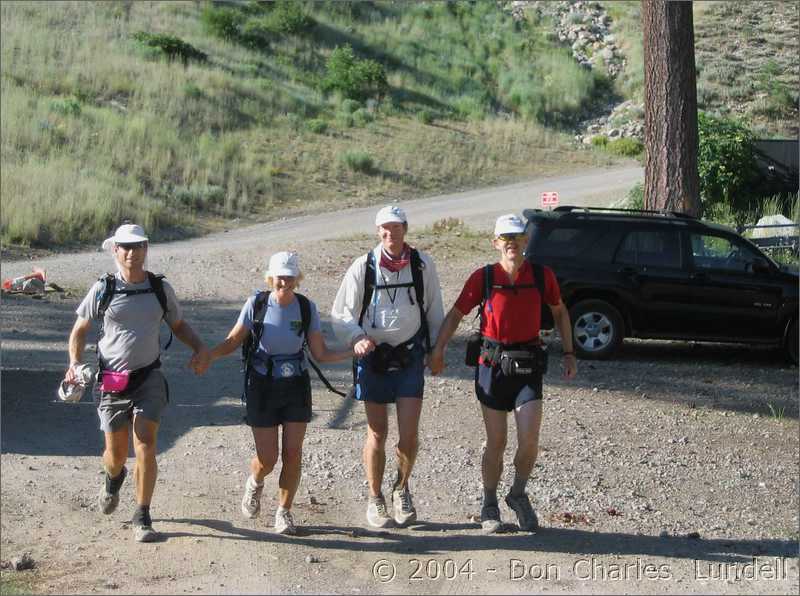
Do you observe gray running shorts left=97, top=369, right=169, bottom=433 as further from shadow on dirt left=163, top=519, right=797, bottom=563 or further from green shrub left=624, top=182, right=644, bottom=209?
green shrub left=624, top=182, right=644, bottom=209

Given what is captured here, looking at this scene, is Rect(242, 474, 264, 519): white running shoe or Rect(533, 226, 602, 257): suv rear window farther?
Rect(533, 226, 602, 257): suv rear window

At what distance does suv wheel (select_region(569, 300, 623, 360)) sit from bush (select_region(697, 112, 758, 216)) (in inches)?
385

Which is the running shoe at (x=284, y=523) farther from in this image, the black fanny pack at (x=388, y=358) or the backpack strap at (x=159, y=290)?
the backpack strap at (x=159, y=290)

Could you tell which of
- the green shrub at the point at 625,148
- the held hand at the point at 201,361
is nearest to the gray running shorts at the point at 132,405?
the held hand at the point at 201,361

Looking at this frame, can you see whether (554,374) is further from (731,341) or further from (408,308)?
(408,308)

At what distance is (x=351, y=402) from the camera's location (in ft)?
34.9

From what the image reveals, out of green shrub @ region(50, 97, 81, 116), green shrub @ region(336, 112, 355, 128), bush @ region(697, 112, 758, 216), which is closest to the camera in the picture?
bush @ region(697, 112, 758, 216)

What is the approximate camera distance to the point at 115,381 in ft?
21.9

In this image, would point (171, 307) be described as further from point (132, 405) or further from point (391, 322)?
point (391, 322)

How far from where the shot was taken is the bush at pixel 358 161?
1224 inches

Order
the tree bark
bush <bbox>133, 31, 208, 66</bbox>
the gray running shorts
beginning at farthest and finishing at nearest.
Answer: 1. bush <bbox>133, 31, 208, 66</bbox>
2. the tree bark
3. the gray running shorts

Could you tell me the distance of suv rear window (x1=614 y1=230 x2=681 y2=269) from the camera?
12.7 meters

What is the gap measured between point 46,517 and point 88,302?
1.59m

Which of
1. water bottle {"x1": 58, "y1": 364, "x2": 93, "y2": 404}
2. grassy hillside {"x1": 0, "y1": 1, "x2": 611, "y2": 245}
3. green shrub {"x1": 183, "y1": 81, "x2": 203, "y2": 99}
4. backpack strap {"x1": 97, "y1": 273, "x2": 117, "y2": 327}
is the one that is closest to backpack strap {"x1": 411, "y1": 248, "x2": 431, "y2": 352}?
backpack strap {"x1": 97, "y1": 273, "x2": 117, "y2": 327}
